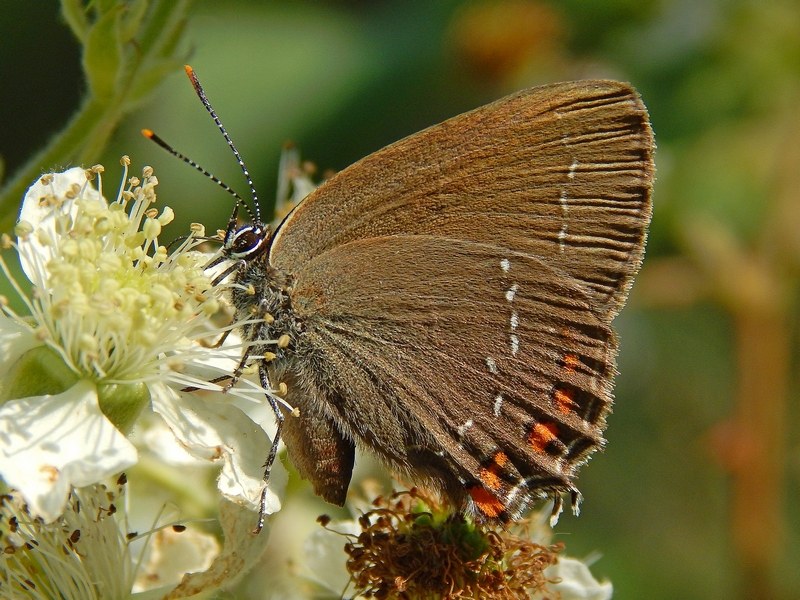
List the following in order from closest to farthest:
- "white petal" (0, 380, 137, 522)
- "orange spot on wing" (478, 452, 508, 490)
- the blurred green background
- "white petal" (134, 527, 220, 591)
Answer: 1. "white petal" (0, 380, 137, 522)
2. "orange spot on wing" (478, 452, 508, 490)
3. "white petal" (134, 527, 220, 591)
4. the blurred green background

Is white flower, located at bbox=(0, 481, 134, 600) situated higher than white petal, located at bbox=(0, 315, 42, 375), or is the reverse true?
white petal, located at bbox=(0, 315, 42, 375)

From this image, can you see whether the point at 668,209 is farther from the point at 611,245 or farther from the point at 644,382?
the point at 611,245

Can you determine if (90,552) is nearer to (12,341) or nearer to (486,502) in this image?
(12,341)

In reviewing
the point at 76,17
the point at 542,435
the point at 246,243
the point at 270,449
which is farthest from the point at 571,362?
the point at 76,17

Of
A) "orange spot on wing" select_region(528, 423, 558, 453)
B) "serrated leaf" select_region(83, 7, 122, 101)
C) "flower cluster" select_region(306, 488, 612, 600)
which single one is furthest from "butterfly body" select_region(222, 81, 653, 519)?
"serrated leaf" select_region(83, 7, 122, 101)

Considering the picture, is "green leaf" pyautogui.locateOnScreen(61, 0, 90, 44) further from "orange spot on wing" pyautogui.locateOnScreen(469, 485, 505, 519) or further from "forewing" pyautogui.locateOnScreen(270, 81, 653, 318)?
"orange spot on wing" pyautogui.locateOnScreen(469, 485, 505, 519)

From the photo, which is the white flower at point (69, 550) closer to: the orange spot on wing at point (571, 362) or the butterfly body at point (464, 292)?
the butterfly body at point (464, 292)

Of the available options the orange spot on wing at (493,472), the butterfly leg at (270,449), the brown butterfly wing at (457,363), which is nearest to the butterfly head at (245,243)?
the brown butterfly wing at (457,363)
